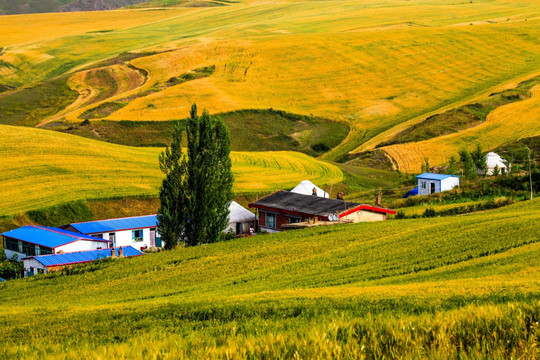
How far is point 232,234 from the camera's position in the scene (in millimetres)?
53219

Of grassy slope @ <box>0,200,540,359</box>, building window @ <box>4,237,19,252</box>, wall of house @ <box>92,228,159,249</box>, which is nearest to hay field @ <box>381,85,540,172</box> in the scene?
wall of house @ <box>92,228,159,249</box>

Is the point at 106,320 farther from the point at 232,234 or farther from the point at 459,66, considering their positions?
the point at 459,66

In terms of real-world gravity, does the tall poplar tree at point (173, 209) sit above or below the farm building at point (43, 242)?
above

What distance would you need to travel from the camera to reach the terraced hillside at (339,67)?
114000mm

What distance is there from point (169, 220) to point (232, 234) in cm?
848

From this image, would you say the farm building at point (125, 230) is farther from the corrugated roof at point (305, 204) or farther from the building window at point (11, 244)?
the corrugated roof at point (305, 204)

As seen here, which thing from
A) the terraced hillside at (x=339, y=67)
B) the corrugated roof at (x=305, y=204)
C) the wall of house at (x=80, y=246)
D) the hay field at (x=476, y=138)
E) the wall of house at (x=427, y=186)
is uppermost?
the terraced hillside at (x=339, y=67)

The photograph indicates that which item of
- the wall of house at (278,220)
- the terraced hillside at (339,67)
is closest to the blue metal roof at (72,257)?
the wall of house at (278,220)

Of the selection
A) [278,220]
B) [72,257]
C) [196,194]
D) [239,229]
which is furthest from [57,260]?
[239,229]

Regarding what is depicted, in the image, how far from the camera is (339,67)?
134m

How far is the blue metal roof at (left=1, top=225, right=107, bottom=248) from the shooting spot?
46.1 m

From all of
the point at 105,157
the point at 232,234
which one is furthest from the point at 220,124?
the point at 105,157

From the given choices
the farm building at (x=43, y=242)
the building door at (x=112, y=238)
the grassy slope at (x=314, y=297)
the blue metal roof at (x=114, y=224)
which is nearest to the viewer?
the grassy slope at (x=314, y=297)

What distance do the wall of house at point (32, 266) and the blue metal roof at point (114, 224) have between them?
7656 millimetres
